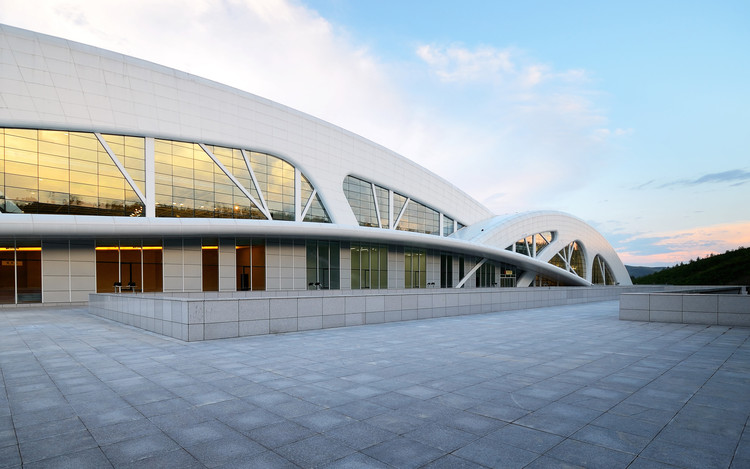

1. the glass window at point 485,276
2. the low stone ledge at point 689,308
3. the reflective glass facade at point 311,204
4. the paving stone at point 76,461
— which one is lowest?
the glass window at point 485,276

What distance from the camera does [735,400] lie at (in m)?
5.96

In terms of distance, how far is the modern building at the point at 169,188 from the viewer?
22047mm

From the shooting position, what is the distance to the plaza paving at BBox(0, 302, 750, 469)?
4.18 meters

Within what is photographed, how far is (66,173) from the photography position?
23.0m

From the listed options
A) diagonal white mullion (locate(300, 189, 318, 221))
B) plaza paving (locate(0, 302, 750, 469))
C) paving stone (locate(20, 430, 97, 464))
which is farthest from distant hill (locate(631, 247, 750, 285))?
paving stone (locate(20, 430, 97, 464))

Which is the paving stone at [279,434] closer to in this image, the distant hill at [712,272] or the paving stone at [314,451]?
the paving stone at [314,451]

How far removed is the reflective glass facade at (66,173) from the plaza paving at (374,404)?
15.1 metres

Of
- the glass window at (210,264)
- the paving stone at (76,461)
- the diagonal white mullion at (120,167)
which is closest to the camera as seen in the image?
the paving stone at (76,461)

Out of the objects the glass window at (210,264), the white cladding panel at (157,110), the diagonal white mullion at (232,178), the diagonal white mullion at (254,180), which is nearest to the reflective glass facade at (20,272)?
the white cladding panel at (157,110)

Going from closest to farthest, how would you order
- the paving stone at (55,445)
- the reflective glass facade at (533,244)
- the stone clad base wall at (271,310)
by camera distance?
A: the paving stone at (55,445) < the stone clad base wall at (271,310) < the reflective glass facade at (533,244)

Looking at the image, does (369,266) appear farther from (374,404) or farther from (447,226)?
(374,404)

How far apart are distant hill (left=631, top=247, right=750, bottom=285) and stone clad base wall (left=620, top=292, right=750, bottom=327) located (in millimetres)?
76786

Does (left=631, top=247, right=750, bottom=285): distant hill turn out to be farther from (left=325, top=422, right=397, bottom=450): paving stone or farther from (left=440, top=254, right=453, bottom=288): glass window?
(left=325, top=422, right=397, bottom=450): paving stone

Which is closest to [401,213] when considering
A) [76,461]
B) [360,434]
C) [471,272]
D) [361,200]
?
[361,200]
